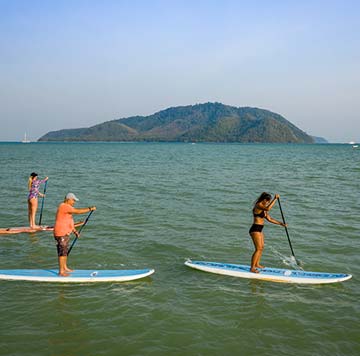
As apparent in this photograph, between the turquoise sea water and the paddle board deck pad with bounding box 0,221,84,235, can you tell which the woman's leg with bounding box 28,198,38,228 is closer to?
the paddle board deck pad with bounding box 0,221,84,235

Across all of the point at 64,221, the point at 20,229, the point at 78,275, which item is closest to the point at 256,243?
the point at 78,275

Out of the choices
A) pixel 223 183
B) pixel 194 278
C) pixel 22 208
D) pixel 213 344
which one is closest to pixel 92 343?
pixel 213 344

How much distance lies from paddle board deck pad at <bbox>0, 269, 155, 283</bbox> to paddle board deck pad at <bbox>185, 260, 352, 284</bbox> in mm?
1786

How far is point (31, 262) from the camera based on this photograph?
11484 mm

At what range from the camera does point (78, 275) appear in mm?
9875

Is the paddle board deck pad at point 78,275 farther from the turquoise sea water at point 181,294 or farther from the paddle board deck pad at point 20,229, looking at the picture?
the paddle board deck pad at point 20,229

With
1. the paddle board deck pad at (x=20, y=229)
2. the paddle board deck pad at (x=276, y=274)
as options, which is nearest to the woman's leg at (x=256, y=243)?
the paddle board deck pad at (x=276, y=274)

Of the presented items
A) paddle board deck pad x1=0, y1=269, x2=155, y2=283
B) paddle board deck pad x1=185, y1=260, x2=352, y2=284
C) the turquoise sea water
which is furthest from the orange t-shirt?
paddle board deck pad x1=185, y1=260, x2=352, y2=284

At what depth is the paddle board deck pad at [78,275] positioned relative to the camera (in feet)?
31.9

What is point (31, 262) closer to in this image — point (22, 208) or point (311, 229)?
point (22, 208)

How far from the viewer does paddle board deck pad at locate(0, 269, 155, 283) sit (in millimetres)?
9719

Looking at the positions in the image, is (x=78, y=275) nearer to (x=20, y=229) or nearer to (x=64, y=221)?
(x=64, y=221)

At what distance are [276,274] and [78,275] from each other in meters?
5.21

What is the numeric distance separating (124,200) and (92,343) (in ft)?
50.8
